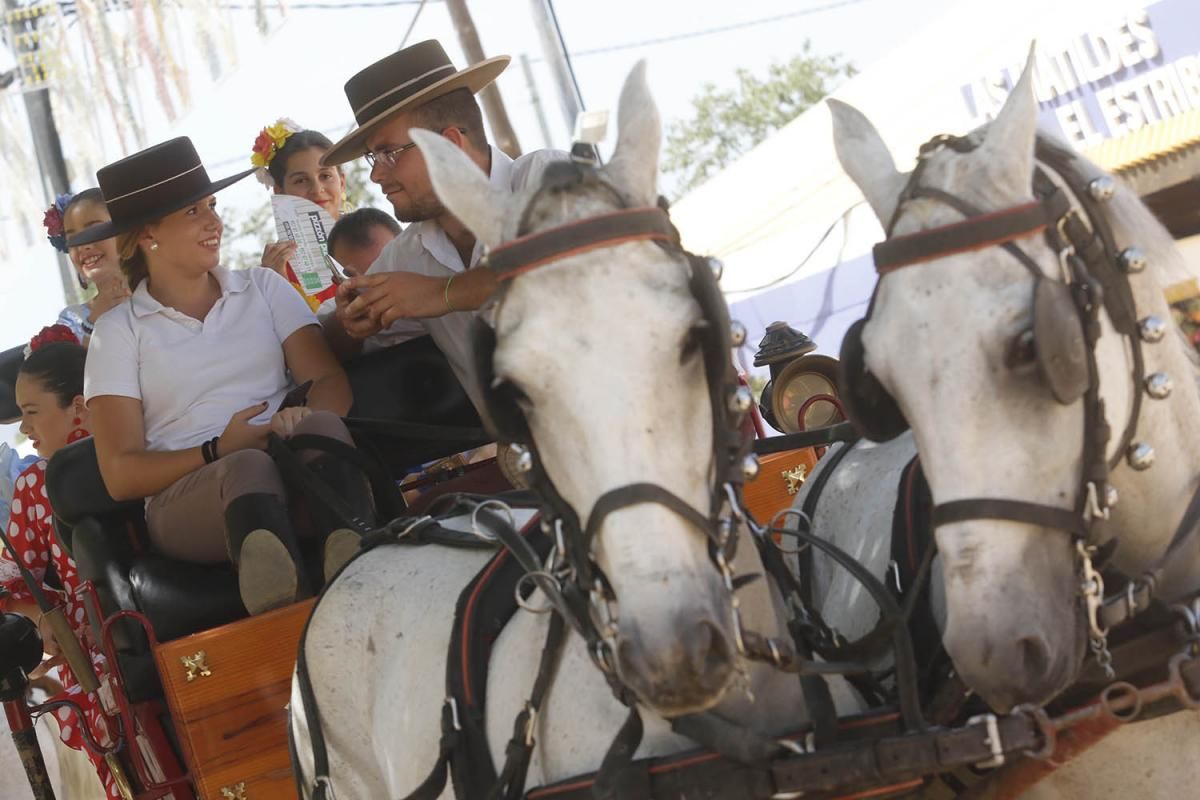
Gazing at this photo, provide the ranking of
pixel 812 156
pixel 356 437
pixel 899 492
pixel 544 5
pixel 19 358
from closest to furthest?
pixel 899 492, pixel 356 437, pixel 19 358, pixel 812 156, pixel 544 5

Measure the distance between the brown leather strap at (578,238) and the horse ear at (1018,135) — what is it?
22.9 inches

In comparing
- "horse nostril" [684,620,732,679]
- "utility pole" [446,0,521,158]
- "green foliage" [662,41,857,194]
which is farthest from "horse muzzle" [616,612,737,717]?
"green foliage" [662,41,857,194]

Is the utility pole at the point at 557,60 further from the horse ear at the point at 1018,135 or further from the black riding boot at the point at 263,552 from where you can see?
the horse ear at the point at 1018,135

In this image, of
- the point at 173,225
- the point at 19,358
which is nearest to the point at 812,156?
the point at 19,358

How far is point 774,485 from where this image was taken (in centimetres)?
379

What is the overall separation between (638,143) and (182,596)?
2.00 meters

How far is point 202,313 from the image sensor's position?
4.24 metres

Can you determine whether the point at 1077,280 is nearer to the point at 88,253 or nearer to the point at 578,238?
the point at 578,238

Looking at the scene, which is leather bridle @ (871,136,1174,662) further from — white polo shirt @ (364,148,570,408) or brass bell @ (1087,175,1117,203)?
white polo shirt @ (364,148,570,408)

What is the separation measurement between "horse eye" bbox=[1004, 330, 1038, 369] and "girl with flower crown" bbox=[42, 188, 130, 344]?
4240mm

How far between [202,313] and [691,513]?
2.54 meters

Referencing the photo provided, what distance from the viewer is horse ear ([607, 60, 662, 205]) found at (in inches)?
93.3

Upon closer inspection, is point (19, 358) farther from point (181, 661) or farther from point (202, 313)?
point (181, 661)

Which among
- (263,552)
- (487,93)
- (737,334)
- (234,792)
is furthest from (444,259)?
(487,93)
